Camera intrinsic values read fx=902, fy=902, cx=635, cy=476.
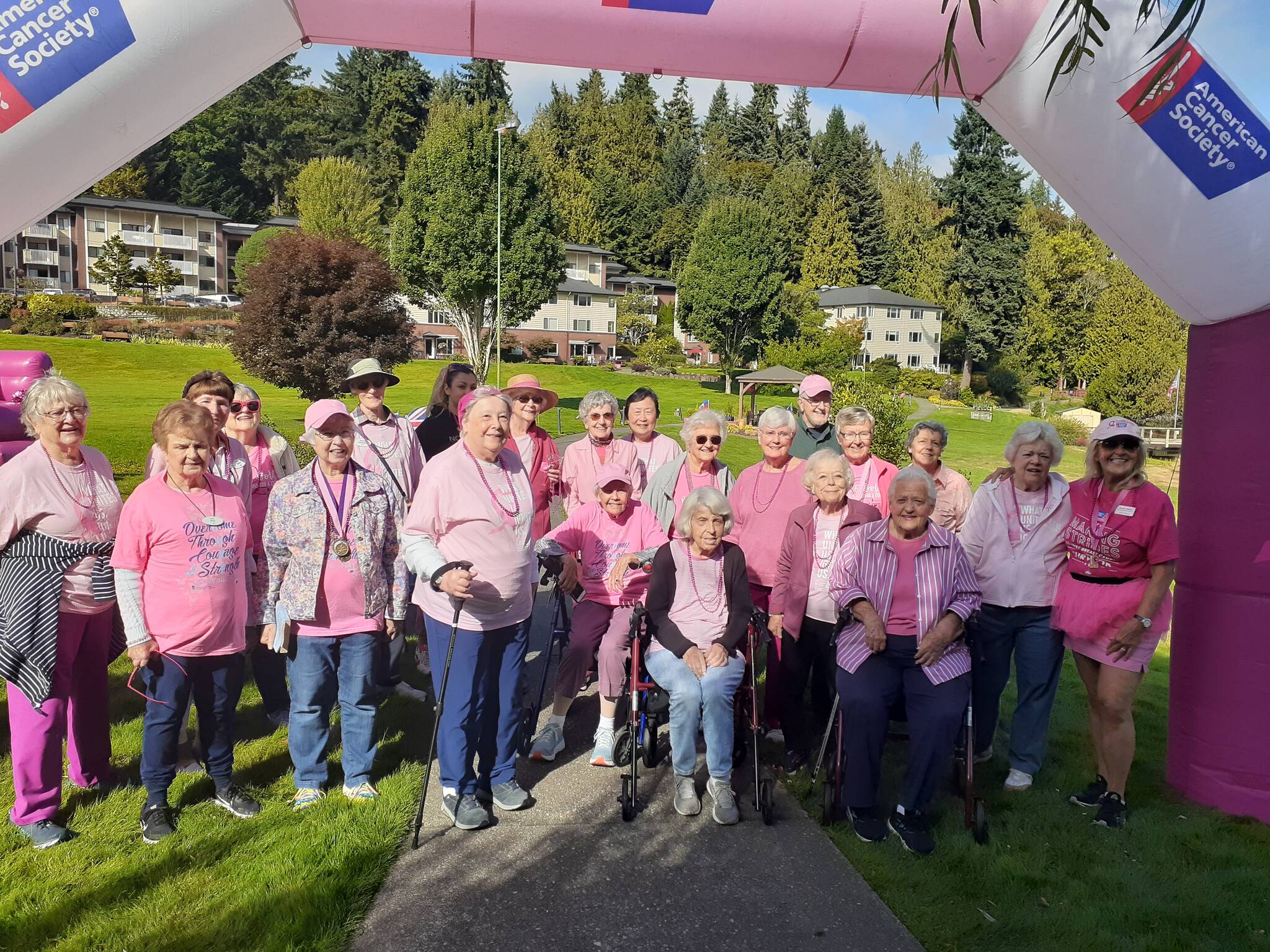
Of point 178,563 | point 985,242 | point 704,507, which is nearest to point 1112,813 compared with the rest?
point 704,507

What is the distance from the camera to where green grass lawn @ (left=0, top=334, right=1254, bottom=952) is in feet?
11.2

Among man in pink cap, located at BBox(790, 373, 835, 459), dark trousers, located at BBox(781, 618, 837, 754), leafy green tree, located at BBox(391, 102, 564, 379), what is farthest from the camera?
leafy green tree, located at BBox(391, 102, 564, 379)

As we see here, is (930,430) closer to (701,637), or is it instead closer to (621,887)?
(701,637)

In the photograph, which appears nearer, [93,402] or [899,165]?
[93,402]

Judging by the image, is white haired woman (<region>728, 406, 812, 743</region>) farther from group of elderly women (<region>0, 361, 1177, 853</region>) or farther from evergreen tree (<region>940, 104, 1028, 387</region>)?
evergreen tree (<region>940, 104, 1028, 387</region>)

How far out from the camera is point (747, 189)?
76.9 metres

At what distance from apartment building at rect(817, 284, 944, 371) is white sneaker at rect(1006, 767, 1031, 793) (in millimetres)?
61343

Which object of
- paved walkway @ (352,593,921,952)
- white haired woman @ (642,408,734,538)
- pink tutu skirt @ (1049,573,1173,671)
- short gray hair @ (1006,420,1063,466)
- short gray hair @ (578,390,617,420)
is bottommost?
paved walkway @ (352,593,921,952)

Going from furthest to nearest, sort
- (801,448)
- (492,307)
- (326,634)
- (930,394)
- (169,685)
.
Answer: (930,394), (492,307), (801,448), (326,634), (169,685)

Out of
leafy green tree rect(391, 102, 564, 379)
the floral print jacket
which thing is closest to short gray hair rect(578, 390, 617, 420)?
the floral print jacket

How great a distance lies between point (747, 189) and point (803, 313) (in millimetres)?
23598

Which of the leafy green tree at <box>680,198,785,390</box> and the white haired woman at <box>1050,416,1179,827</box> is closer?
the white haired woman at <box>1050,416,1179,827</box>

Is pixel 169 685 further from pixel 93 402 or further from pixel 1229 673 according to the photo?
pixel 93 402

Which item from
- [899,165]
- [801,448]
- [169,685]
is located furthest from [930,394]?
[169,685]
